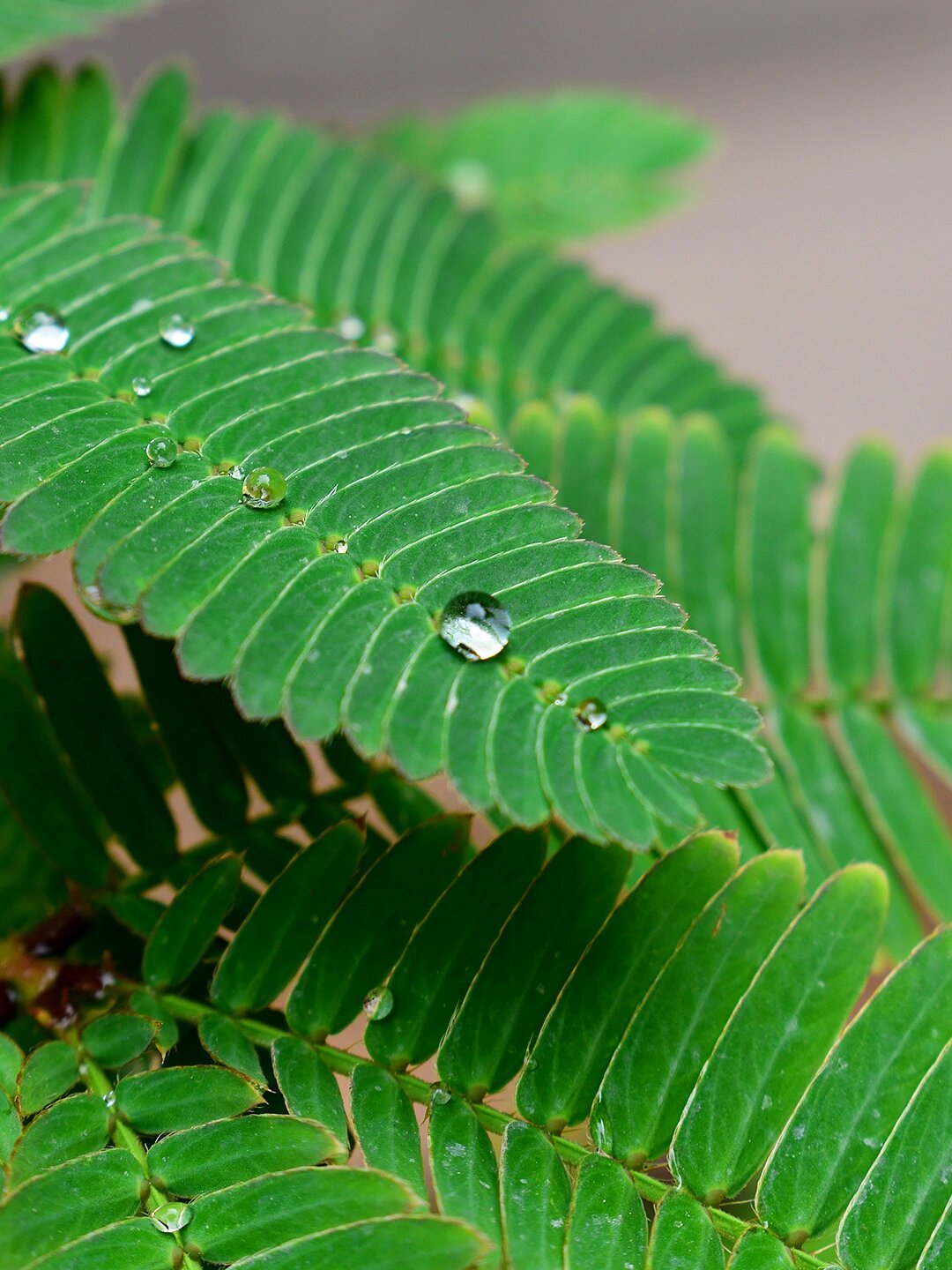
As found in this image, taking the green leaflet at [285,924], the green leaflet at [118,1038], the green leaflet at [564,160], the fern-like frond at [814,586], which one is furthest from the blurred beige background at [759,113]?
the green leaflet at [118,1038]

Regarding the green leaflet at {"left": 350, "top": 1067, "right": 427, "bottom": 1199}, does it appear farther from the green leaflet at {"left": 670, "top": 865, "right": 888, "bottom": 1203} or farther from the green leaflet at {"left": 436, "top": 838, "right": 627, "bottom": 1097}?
the green leaflet at {"left": 670, "top": 865, "right": 888, "bottom": 1203}

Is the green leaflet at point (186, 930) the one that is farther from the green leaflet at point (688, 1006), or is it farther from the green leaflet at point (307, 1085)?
the green leaflet at point (688, 1006)

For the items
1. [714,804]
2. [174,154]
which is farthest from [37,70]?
[714,804]

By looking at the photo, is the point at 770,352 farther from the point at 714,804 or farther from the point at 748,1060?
the point at 748,1060

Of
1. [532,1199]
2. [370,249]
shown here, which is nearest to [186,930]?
[532,1199]

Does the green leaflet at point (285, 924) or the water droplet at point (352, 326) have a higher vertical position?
the water droplet at point (352, 326)

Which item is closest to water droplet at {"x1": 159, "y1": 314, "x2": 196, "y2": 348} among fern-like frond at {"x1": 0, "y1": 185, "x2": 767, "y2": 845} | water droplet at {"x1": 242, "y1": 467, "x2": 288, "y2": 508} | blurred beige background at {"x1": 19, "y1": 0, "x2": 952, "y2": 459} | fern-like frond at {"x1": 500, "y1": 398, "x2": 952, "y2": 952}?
fern-like frond at {"x1": 0, "y1": 185, "x2": 767, "y2": 845}
